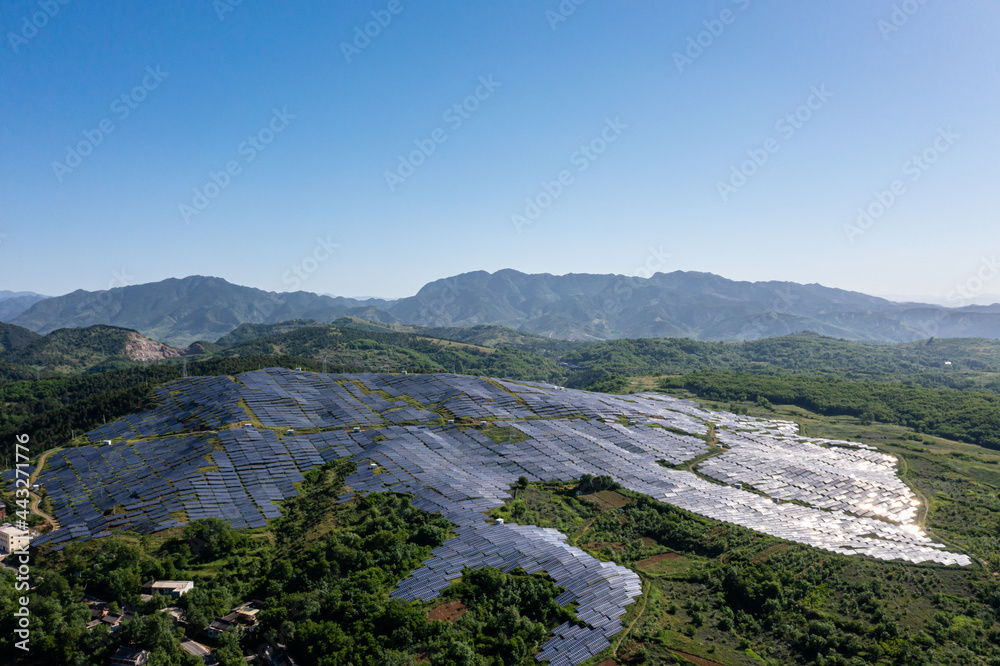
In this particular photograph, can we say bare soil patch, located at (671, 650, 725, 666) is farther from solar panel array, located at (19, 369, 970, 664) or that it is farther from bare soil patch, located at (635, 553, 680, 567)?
bare soil patch, located at (635, 553, 680, 567)

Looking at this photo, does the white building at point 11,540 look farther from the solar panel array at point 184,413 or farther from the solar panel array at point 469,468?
the solar panel array at point 184,413

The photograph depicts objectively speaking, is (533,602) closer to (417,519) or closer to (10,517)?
(417,519)

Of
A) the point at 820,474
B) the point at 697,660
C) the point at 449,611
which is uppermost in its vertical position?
the point at 449,611

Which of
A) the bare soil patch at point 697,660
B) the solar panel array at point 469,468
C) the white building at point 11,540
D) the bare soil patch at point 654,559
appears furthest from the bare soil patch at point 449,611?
the white building at point 11,540

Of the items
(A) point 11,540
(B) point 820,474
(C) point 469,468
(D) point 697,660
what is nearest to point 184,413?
(A) point 11,540

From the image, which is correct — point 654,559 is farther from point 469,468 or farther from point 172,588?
point 172,588

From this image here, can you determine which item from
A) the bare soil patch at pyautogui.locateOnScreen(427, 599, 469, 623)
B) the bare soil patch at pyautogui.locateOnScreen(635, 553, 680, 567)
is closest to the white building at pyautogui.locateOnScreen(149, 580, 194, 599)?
the bare soil patch at pyautogui.locateOnScreen(427, 599, 469, 623)
